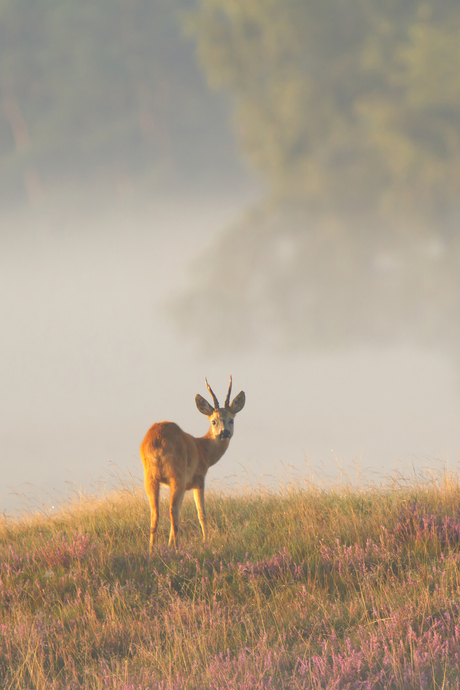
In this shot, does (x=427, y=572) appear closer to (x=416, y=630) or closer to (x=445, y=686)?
(x=416, y=630)

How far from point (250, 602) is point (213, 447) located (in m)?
2.85

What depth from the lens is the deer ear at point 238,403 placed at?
9.05 meters

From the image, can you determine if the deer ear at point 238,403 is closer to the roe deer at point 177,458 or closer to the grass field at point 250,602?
the roe deer at point 177,458

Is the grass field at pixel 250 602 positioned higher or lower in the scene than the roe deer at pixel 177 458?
lower

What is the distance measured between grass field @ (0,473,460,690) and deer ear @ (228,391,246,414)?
1.79 m

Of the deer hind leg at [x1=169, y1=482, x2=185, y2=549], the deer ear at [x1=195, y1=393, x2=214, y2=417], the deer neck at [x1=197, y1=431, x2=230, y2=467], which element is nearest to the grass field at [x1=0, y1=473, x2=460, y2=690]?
the deer hind leg at [x1=169, y1=482, x2=185, y2=549]

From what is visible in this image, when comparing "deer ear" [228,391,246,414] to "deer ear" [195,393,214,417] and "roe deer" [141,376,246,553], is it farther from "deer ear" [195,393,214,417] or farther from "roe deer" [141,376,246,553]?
"deer ear" [195,393,214,417]

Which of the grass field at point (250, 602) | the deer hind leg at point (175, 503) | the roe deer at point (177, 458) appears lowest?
Result: the grass field at point (250, 602)

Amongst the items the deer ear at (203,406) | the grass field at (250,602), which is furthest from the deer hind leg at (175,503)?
the deer ear at (203,406)

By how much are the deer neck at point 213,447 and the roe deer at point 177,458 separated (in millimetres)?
36

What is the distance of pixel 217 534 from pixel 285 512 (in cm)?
143

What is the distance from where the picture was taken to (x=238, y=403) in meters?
9.08

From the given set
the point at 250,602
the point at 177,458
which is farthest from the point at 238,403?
the point at 250,602

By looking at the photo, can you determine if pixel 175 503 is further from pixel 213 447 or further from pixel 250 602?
pixel 250 602
